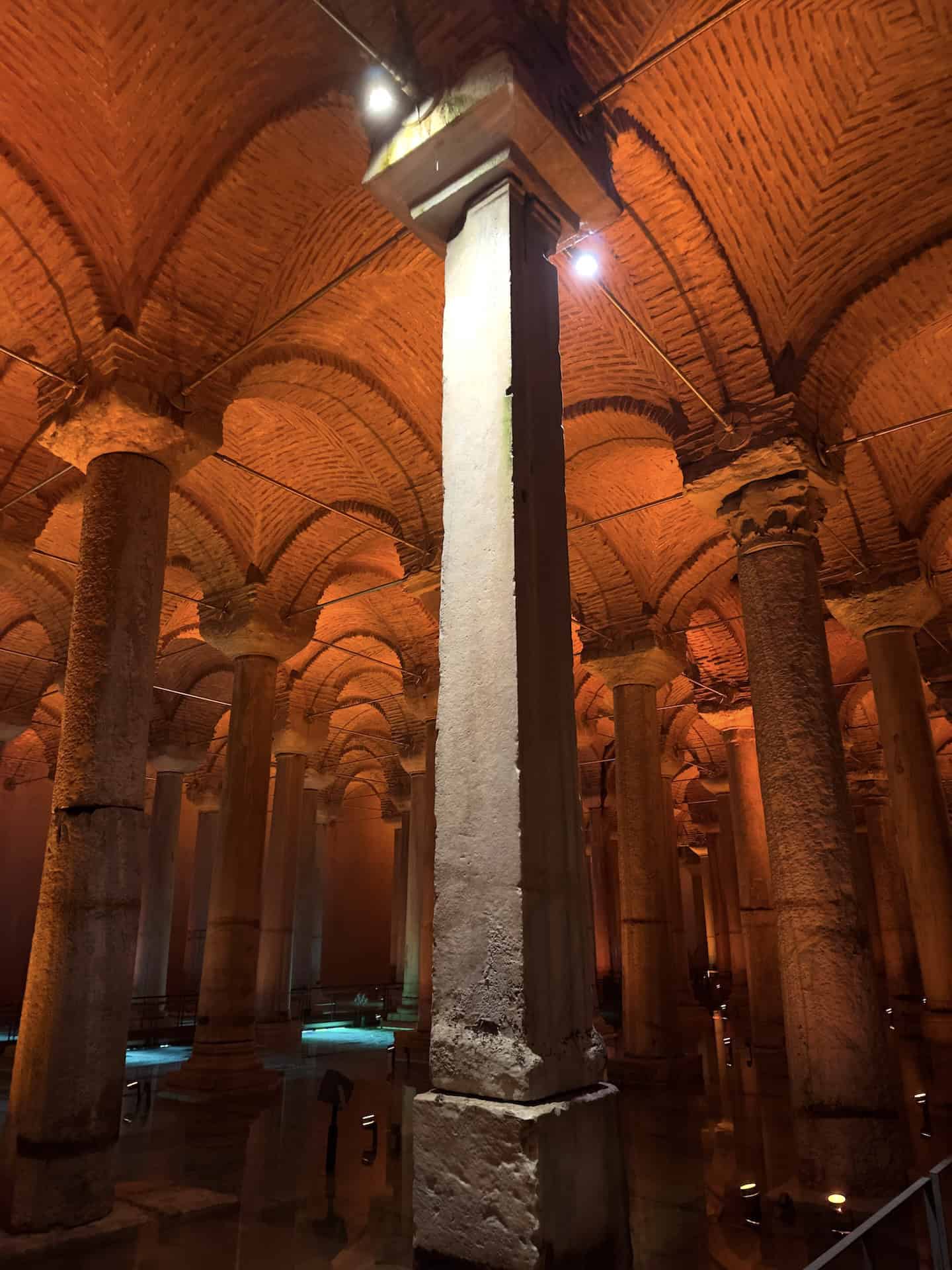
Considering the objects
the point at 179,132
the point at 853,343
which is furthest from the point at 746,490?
the point at 179,132

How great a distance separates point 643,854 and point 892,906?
30.1ft

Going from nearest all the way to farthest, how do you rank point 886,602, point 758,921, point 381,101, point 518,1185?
point 518,1185, point 381,101, point 886,602, point 758,921

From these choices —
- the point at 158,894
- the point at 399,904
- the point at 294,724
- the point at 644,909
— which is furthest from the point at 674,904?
the point at 399,904

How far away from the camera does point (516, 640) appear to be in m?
3.02

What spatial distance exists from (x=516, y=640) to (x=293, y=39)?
15.4ft

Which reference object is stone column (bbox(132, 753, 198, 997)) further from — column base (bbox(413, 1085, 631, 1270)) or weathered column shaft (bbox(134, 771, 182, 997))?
column base (bbox(413, 1085, 631, 1270))

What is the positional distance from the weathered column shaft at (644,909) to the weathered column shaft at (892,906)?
770cm

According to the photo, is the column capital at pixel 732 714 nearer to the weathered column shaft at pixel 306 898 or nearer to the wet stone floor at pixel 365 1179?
the wet stone floor at pixel 365 1179

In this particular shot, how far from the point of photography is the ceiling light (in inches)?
170

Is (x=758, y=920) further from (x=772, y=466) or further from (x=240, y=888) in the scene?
(x=772, y=466)

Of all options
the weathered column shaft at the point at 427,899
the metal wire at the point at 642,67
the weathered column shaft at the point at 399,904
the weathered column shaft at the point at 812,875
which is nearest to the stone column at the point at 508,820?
the metal wire at the point at 642,67

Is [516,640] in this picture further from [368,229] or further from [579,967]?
[368,229]

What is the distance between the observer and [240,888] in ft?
30.1

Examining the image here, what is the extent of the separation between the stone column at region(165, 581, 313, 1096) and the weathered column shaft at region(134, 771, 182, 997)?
18.9 ft
